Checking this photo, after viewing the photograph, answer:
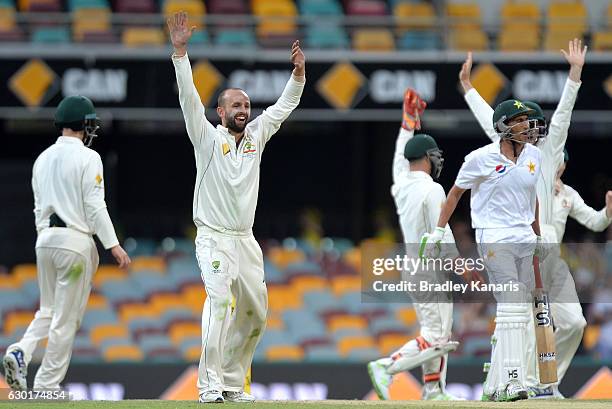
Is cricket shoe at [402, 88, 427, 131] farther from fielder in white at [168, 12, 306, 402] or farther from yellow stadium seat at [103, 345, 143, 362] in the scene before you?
yellow stadium seat at [103, 345, 143, 362]

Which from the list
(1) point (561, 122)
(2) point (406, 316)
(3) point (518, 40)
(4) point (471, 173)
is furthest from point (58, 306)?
(3) point (518, 40)

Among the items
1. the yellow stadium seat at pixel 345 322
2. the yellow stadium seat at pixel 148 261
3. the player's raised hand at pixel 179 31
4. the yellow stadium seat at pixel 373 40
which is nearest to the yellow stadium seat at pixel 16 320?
the yellow stadium seat at pixel 148 261

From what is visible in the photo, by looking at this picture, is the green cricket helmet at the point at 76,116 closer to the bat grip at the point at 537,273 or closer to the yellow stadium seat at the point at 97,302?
the bat grip at the point at 537,273

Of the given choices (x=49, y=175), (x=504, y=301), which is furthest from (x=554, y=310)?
(x=49, y=175)

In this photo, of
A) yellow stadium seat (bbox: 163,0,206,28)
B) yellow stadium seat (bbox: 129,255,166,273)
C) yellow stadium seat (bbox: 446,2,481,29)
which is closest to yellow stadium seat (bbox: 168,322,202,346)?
yellow stadium seat (bbox: 129,255,166,273)

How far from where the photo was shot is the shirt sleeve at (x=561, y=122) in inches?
412

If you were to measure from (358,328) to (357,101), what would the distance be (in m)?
2.85

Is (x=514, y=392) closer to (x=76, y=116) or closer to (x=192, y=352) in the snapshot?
(x=76, y=116)

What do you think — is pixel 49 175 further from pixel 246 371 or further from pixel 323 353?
pixel 323 353

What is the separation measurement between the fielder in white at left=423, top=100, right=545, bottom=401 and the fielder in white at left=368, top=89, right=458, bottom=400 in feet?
4.74

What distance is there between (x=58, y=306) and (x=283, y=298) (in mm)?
7798

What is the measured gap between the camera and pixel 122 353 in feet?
55.8

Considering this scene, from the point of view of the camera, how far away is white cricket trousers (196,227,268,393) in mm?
9086

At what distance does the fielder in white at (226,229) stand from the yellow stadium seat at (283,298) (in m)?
8.12
